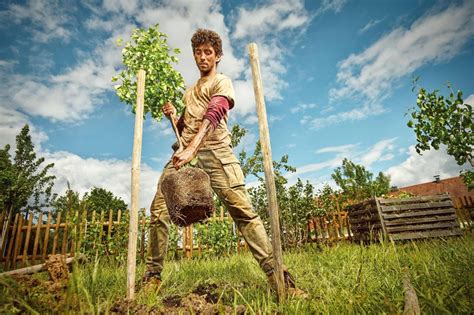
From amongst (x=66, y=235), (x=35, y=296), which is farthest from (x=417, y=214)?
(x=66, y=235)

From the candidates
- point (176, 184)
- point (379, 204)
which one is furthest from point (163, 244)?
point (379, 204)

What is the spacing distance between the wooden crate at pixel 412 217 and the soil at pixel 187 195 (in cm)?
448

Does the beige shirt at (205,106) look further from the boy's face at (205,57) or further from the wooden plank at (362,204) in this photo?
the wooden plank at (362,204)

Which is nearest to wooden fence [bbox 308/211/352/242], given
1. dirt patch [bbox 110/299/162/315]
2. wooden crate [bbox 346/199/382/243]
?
wooden crate [bbox 346/199/382/243]

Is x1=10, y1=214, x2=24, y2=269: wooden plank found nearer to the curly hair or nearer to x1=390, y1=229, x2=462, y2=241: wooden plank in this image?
the curly hair

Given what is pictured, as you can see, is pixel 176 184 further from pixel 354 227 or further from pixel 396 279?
pixel 354 227

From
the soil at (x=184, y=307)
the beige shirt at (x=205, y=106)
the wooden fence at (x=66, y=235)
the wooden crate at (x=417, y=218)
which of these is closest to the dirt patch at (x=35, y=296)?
the soil at (x=184, y=307)

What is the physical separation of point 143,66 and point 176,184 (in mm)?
3068

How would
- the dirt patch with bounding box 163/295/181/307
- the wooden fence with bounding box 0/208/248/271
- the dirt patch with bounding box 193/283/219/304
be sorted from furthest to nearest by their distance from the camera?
the wooden fence with bounding box 0/208/248/271, the dirt patch with bounding box 193/283/219/304, the dirt patch with bounding box 163/295/181/307

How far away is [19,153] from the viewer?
971 inches

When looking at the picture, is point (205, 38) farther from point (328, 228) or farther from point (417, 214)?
point (328, 228)

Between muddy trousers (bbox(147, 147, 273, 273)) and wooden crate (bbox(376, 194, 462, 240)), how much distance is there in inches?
162

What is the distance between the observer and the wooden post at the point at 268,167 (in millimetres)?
1960

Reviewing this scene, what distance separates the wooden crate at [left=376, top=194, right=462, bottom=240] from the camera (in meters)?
5.57
